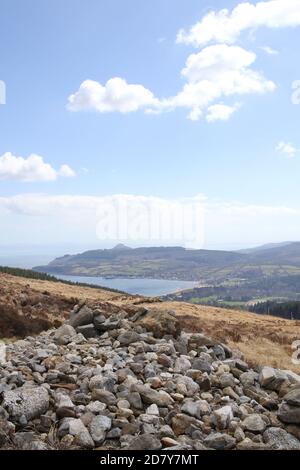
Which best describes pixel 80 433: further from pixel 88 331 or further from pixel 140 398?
pixel 88 331

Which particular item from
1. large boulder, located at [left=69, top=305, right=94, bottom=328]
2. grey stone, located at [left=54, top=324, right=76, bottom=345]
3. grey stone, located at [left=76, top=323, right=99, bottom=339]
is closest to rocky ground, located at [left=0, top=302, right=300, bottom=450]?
grey stone, located at [left=54, top=324, right=76, bottom=345]

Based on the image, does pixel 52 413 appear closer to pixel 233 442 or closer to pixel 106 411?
pixel 106 411

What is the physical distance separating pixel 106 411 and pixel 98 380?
56.3 inches

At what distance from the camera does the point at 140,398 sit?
11219 mm

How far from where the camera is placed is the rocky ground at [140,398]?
9547 millimetres

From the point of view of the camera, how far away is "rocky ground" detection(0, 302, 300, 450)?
9547mm

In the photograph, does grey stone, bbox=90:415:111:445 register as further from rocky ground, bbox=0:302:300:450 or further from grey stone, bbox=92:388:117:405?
grey stone, bbox=92:388:117:405

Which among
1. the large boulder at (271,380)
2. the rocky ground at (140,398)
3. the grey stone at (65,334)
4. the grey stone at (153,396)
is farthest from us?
the grey stone at (65,334)

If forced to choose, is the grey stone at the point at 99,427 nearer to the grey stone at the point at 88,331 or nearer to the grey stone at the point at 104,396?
the grey stone at the point at 104,396

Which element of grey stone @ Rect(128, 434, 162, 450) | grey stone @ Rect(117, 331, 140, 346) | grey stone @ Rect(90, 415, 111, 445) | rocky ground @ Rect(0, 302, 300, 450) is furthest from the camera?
grey stone @ Rect(117, 331, 140, 346)

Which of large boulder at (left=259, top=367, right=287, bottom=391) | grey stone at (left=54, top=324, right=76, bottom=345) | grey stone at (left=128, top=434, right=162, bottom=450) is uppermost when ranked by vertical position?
grey stone at (left=54, top=324, right=76, bottom=345)

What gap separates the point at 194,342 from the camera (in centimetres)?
1739

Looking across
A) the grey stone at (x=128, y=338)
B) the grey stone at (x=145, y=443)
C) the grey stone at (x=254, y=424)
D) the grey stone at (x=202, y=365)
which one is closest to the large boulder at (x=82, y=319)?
the grey stone at (x=128, y=338)

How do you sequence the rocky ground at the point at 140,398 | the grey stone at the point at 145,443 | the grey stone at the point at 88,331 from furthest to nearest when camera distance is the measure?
the grey stone at the point at 88,331
the rocky ground at the point at 140,398
the grey stone at the point at 145,443
